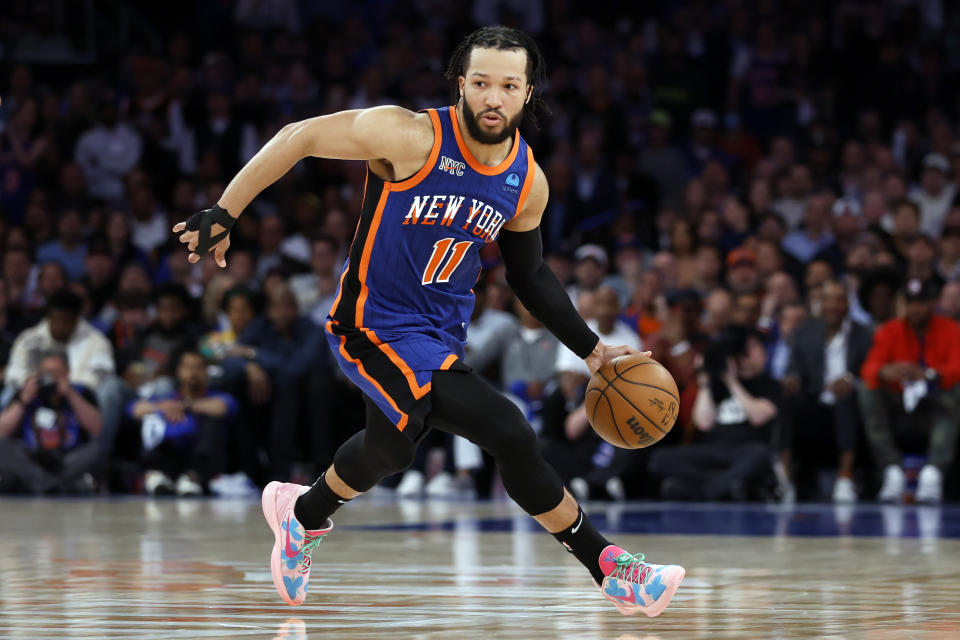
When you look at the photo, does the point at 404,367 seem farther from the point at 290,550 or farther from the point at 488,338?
the point at 488,338

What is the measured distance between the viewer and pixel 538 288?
17.0ft

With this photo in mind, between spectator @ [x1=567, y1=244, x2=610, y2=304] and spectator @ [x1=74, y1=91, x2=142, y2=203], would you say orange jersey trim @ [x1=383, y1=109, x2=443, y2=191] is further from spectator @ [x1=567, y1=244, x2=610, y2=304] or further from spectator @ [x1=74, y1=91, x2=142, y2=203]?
spectator @ [x1=74, y1=91, x2=142, y2=203]

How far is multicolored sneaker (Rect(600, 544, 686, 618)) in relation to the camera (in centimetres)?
455

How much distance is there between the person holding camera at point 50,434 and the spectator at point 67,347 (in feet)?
0.89

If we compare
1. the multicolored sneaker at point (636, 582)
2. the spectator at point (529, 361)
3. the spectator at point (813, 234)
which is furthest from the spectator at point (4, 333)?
the multicolored sneaker at point (636, 582)

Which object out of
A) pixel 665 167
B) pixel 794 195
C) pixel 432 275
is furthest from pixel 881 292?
pixel 432 275

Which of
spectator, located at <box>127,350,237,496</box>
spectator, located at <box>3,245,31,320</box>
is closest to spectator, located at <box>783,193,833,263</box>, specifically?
spectator, located at <box>127,350,237,496</box>

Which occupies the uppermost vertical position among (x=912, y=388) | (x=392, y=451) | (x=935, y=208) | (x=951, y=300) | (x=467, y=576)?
(x=935, y=208)

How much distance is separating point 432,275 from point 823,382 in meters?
6.64

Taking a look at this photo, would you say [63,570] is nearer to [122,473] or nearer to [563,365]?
[563,365]

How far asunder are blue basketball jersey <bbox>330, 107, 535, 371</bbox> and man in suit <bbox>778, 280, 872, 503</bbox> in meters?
6.25

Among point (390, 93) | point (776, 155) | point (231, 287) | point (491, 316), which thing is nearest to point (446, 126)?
point (491, 316)

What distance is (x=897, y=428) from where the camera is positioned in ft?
34.4

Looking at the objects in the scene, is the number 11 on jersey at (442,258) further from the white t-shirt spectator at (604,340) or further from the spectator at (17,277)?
the spectator at (17,277)
